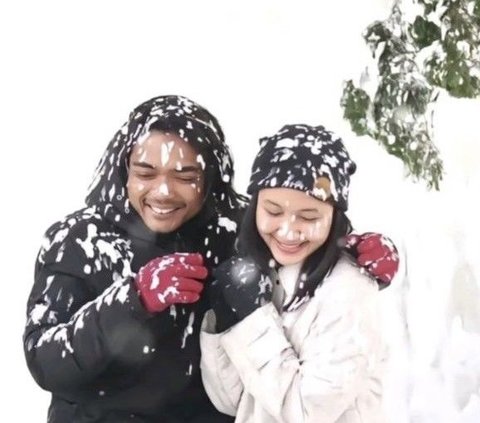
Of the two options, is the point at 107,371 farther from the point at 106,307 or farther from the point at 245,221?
the point at 245,221

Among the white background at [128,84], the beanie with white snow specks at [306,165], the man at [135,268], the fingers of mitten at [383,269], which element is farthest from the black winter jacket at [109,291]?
the white background at [128,84]

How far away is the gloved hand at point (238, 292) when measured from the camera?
46.9 inches

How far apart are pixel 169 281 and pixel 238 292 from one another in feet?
0.34

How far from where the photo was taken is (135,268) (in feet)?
4.15

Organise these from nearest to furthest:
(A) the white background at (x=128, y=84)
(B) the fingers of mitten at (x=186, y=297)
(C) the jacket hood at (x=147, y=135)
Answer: (B) the fingers of mitten at (x=186, y=297) → (C) the jacket hood at (x=147, y=135) → (A) the white background at (x=128, y=84)

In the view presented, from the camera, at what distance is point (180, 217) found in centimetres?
126

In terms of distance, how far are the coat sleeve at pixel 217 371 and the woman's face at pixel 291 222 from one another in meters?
0.15

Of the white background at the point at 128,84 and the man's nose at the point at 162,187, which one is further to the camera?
the white background at the point at 128,84

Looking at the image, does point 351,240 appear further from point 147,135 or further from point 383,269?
point 147,135

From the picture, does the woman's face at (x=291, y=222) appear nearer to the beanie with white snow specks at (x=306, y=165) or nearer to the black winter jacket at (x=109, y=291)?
the beanie with white snow specks at (x=306, y=165)

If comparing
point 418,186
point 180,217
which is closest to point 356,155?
point 418,186

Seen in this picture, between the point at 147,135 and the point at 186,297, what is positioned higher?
the point at 147,135

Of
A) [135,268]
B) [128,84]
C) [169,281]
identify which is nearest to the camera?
[169,281]

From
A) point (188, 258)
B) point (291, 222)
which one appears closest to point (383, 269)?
point (291, 222)
